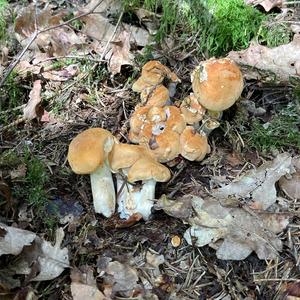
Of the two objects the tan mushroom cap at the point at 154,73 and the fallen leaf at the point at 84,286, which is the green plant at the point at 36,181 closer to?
the fallen leaf at the point at 84,286

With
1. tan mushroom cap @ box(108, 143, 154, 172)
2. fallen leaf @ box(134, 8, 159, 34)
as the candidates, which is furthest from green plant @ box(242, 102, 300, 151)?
fallen leaf @ box(134, 8, 159, 34)

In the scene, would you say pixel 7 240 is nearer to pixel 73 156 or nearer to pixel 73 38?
pixel 73 156

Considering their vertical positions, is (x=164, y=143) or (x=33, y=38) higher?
(x=33, y=38)

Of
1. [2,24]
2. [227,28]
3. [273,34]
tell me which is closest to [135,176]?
[227,28]

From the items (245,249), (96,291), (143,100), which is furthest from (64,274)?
(143,100)

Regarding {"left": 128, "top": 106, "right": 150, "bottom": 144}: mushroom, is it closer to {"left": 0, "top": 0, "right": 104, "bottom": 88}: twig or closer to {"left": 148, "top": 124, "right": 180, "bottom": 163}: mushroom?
{"left": 148, "top": 124, "right": 180, "bottom": 163}: mushroom

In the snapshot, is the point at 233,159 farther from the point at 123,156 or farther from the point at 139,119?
the point at 123,156
